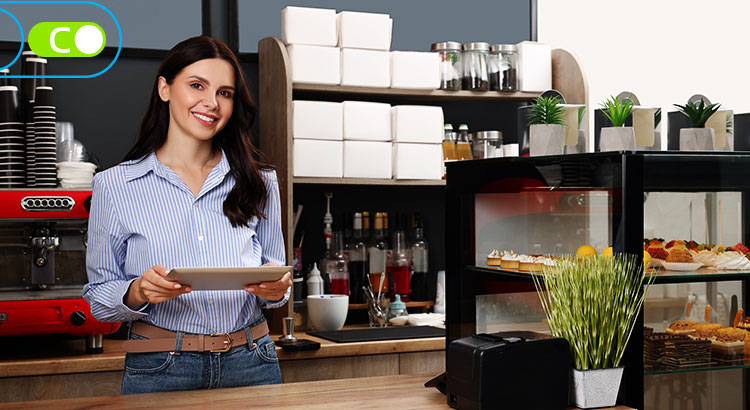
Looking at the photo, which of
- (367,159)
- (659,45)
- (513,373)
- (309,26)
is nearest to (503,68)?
(367,159)

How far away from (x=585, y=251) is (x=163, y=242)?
1.00 metres

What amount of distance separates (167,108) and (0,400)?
1.12 m

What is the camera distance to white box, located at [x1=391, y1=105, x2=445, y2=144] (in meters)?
3.38

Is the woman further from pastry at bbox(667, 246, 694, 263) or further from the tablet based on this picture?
pastry at bbox(667, 246, 694, 263)

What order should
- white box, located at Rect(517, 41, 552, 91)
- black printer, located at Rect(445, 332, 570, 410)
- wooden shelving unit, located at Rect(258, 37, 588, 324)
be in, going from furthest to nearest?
white box, located at Rect(517, 41, 552, 91) < wooden shelving unit, located at Rect(258, 37, 588, 324) < black printer, located at Rect(445, 332, 570, 410)

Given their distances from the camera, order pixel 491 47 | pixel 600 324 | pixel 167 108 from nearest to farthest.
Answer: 1. pixel 600 324
2. pixel 167 108
3. pixel 491 47

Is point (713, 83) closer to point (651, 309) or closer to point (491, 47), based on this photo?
point (491, 47)

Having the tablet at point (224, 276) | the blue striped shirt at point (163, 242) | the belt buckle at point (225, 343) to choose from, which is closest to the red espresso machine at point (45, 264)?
the blue striped shirt at point (163, 242)

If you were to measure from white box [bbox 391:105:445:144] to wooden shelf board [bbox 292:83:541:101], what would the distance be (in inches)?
3.1

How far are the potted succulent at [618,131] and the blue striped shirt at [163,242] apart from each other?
0.90 meters

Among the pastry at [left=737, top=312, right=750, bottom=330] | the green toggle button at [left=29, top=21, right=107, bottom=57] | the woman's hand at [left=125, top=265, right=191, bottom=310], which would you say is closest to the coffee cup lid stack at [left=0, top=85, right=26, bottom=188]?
the green toggle button at [left=29, top=21, right=107, bottom=57]

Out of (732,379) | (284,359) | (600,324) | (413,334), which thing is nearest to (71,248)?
(284,359)

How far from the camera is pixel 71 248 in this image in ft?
9.37

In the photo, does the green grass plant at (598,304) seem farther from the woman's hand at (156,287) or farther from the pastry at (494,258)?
the woman's hand at (156,287)
